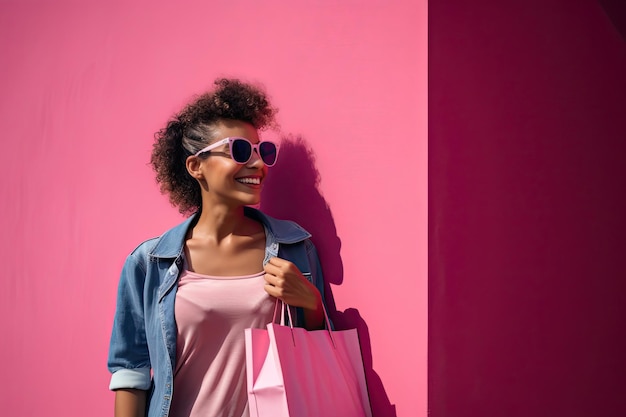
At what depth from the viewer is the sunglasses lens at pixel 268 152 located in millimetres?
2650

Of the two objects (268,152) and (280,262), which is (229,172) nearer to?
(268,152)

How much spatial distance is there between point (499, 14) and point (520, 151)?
1.68 ft

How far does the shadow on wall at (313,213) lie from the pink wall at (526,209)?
27 centimetres

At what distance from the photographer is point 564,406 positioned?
269 cm

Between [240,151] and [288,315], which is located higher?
[240,151]

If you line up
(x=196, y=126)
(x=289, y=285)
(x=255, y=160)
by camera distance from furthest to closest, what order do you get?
(x=196, y=126), (x=255, y=160), (x=289, y=285)

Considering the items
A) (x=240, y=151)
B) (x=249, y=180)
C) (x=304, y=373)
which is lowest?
(x=304, y=373)

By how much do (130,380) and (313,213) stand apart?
3.03 feet

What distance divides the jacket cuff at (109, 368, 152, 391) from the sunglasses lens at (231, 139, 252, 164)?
878mm

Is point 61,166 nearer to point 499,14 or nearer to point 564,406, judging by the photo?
point 499,14

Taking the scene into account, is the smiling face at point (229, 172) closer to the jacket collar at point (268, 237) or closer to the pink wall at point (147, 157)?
the jacket collar at point (268, 237)

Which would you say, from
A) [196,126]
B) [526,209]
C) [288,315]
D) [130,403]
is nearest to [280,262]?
[288,315]

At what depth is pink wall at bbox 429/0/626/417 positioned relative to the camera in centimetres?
252

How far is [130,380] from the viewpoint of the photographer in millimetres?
2660
